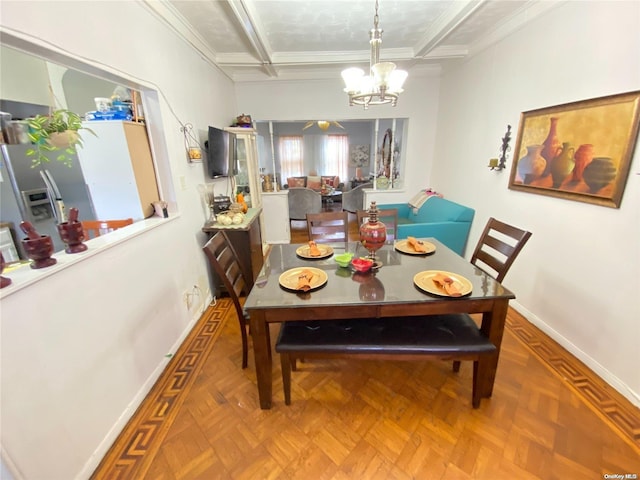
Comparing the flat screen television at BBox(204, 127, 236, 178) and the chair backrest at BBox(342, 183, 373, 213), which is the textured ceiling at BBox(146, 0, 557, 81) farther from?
the chair backrest at BBox(342, 183, 373, 213)

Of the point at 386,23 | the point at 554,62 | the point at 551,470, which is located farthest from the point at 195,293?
the point at 554,62

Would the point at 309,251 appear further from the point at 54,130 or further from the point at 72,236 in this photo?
the point at 54,130

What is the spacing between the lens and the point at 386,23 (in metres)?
2.51

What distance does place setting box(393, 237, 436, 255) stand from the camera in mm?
1890

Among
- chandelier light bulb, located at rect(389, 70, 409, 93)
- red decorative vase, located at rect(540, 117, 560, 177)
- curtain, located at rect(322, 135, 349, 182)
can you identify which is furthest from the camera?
curtain, located at rect(322, 135, 349, 182)

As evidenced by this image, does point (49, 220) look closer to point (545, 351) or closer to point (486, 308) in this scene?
point (486, 308)

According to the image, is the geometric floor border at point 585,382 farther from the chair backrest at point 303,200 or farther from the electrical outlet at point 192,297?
the chair backrest at point 303,200

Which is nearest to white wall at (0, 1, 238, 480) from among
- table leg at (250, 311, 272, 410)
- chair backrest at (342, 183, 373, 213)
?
table leg at (250, 311, 272, 410)

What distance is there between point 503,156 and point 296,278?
2.48m

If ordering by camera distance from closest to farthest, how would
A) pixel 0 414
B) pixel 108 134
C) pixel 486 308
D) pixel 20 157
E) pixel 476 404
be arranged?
1. pixel 0 414
2. pixel 486 308
3. pixel 476 404
4. pixel 108 134
5. pixel 20 157

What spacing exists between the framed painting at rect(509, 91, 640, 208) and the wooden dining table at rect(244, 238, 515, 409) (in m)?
1.04

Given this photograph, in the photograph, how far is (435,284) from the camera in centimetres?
145

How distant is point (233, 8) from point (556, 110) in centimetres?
257

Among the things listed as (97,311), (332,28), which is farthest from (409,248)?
(332,28)
